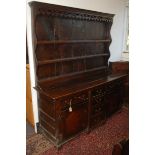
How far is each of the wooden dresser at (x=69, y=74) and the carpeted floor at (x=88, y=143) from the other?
0.33 ft

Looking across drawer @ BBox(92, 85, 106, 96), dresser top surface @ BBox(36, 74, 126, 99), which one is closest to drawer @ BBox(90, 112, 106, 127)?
drawer @ BBox(92, 85, 106, 96)

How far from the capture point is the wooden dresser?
7.53 ft

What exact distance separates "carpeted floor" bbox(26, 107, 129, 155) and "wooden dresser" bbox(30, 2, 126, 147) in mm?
101

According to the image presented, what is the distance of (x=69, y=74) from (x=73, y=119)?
0.72 meters

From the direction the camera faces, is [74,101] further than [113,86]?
No

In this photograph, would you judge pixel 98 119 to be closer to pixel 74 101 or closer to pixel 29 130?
pixel 74 101

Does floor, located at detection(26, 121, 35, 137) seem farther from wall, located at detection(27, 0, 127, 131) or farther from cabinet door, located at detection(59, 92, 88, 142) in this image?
cabinet door, located at detection(59, 92, 88, 142)

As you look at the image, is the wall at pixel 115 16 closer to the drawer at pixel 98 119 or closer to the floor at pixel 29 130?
the floor at pixel 29 130

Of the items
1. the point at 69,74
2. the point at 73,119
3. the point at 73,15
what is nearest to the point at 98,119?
the point at 73,119

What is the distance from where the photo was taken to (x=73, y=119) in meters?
2.44

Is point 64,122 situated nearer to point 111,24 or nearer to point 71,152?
point 71,152
